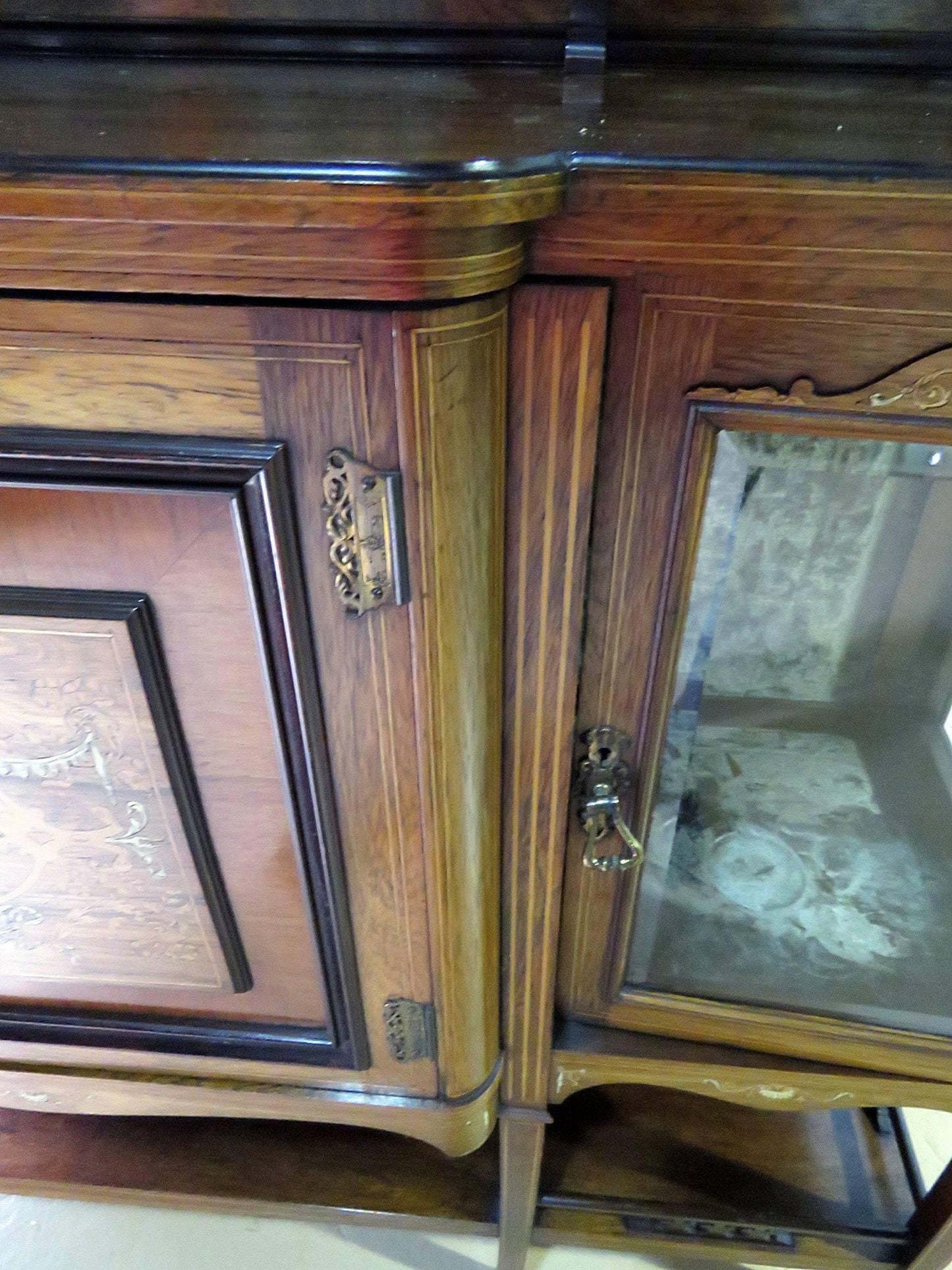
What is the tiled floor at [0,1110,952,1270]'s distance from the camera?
887mm

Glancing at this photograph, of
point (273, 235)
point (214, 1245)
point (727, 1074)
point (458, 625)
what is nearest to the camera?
point (273, 235)

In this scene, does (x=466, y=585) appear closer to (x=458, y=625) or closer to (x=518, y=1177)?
(x=458, y=625)

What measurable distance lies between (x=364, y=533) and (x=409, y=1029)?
34cm

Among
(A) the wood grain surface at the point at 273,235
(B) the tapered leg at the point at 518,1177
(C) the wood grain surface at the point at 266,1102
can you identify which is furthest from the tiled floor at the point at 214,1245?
(A) the wood grain surface at the point at 273,235

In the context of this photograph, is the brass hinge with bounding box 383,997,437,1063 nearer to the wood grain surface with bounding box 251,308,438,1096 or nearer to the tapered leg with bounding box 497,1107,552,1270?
the wood grain surface with bounding box 251,308,438,1096

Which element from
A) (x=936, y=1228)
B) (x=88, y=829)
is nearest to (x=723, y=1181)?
(x=936, y=1228)

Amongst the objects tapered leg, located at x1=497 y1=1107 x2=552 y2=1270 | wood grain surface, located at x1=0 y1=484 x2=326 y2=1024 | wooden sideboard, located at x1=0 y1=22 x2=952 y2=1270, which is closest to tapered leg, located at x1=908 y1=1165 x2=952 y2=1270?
wooden sideboard, located at x1=0 y1=22 x2=952 y2=1270

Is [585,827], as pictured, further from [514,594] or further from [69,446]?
[69,446]

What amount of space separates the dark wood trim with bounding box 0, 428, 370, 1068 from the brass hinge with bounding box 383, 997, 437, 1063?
0.06 ft

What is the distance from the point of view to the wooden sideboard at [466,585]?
0.34 metres

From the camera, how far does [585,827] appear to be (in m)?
0.54

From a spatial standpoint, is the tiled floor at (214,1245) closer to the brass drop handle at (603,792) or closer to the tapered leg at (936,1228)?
the tapered leg at (936,1228)

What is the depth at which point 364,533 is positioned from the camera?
393mm

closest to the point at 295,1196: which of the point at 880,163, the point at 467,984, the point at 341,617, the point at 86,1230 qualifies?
the point at 86,1230
